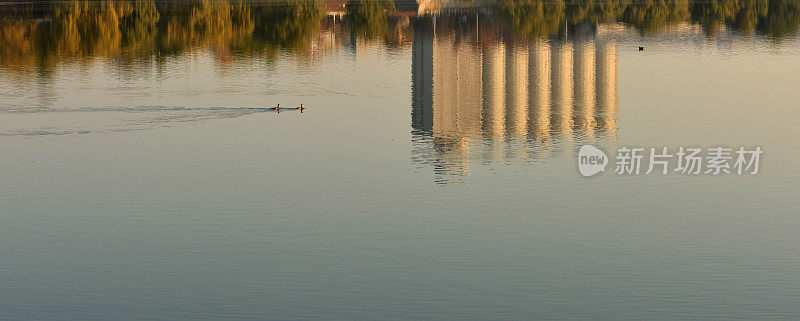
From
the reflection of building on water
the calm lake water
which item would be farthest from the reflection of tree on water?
the reflection of building on water

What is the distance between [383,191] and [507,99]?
18461mm

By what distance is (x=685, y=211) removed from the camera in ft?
74.2

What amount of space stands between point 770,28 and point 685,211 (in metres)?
48.3

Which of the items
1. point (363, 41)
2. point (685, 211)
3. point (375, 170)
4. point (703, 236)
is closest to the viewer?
point (703, 236)

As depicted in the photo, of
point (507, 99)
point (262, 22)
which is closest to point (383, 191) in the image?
point (507, 99)

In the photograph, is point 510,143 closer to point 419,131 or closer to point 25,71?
point 419,131

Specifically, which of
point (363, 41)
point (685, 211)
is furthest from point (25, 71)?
point (685, 211)

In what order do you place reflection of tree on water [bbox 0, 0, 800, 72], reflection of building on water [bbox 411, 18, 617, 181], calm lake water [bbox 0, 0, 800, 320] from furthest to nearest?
reflection of tree on water [bbox 0, 0, 800, 72] < reflection of building on water [bbox 411, 18, 617, 181] < calm lake water [bbox 0, 0, 800, 320]

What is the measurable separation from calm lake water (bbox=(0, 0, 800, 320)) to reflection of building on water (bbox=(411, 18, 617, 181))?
184 millimetres

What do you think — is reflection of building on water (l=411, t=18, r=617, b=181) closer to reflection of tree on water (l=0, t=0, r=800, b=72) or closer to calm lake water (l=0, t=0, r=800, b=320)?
calm lake water (l=0, t=0, r=800, b=320)

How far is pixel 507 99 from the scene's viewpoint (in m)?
42.1

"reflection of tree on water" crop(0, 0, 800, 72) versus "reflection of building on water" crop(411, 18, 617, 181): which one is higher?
"reflection of tree on water" crop(0, 0, 800, 72)

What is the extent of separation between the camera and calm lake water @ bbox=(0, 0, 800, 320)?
17.7 m

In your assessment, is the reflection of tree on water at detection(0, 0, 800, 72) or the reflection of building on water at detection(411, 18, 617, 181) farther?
the reflection of tree on water at detection(0, 0, 800, 72)
